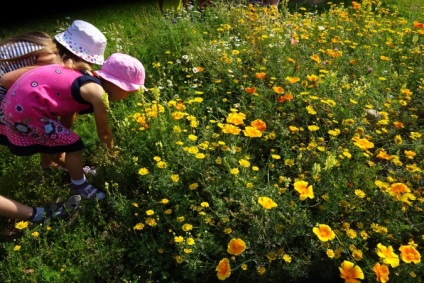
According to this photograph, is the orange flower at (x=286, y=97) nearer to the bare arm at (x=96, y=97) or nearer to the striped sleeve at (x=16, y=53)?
the bare arm at (x=96, y=97)

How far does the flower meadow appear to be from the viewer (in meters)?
2.18

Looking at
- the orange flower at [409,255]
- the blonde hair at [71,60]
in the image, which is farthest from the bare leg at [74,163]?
the orange flower at [409,255]

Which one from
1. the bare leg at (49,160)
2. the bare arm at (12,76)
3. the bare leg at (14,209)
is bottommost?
the bare leg at (49,160)

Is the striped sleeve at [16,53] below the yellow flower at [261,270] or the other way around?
the other way around

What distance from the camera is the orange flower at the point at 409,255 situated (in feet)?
6.60

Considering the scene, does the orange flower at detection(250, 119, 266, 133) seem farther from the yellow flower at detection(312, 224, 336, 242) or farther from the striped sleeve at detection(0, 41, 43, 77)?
the striped sleeve at detection(0, 41, 43, 77)

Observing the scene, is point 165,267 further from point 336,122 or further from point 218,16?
point 218,16

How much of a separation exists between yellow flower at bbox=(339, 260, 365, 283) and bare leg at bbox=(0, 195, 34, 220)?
179 cm

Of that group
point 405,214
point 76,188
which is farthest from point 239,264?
point 76,188

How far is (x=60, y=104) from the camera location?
2654mm

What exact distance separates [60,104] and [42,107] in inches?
4.2

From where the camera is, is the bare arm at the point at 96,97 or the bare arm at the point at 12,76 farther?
the bare arm at the point at 12,76

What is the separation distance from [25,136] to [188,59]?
157cm

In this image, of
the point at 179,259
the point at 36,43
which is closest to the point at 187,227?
the point at 179,259
